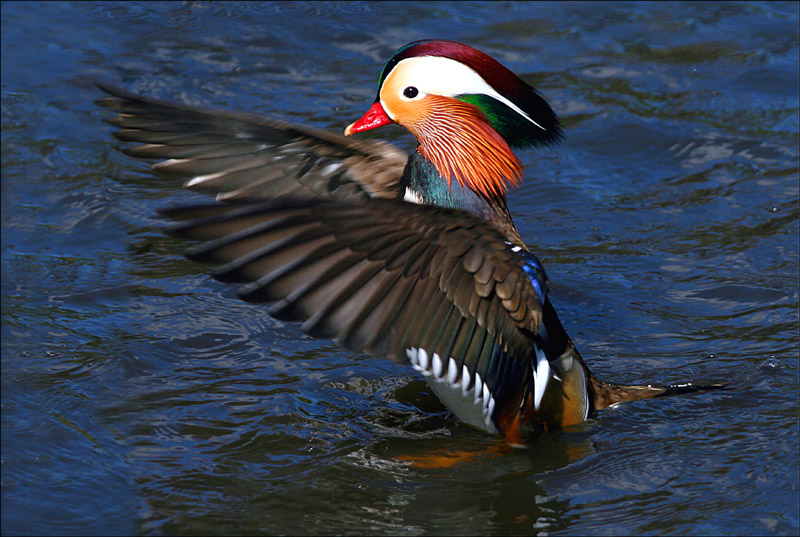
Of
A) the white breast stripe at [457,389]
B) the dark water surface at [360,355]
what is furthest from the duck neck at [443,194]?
the dark water surface at [360,355]

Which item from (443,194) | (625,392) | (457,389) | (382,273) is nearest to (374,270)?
(382,273)

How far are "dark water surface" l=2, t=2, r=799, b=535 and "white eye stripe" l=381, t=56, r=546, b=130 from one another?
1.31 meters

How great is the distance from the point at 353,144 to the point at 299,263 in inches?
47.3

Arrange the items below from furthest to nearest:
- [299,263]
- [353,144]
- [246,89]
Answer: [246,89], [353,144], [299,263]

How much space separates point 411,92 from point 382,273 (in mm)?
1020

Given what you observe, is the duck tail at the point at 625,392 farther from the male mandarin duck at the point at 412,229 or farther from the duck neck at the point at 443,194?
the duck neck at the point at 443,194

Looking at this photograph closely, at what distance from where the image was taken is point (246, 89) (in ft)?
24.5

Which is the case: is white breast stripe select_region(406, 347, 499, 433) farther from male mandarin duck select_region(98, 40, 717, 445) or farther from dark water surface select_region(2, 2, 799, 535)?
dark water surface select_region(2, 2, 799, 535)

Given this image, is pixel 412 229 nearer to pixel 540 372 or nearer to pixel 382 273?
pixel 382 273

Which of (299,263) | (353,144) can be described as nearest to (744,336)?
(353,144)

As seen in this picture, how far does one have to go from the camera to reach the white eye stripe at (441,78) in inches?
167

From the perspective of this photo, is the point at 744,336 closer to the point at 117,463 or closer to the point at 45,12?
the point at 117,463

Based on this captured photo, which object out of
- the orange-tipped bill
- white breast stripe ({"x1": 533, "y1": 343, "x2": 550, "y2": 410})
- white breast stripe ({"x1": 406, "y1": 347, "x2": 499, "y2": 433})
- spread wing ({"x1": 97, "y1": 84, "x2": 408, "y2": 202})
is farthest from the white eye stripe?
white breast stripe ({"x1": 406, "y1": 347, "x2": 499, "y2": 433})

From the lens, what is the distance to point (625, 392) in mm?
4547
